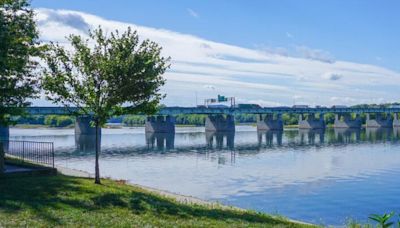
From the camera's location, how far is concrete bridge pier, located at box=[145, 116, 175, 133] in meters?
182

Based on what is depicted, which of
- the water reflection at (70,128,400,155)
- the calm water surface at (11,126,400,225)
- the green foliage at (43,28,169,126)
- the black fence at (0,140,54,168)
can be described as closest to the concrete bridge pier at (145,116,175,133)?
the water reflection at (70,128,400,155)

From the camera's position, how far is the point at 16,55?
24.2m

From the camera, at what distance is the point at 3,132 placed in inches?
4973

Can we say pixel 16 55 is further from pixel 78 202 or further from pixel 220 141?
pixel 220 141

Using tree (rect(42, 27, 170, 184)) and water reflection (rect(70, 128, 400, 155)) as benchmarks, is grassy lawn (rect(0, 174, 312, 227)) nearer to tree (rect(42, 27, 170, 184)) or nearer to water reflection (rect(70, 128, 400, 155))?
tree (rect(42, 27, 170, 184))

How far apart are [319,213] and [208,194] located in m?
10.3

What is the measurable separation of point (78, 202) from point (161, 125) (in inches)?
6461

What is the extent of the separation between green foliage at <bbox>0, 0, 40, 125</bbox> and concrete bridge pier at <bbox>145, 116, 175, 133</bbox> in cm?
15507

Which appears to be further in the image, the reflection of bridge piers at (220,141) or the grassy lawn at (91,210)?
the reflection of bridge piers at (220,141)

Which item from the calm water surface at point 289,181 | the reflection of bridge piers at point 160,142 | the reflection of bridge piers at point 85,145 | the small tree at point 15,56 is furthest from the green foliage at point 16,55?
the reflection of bridge piers at point 160,142

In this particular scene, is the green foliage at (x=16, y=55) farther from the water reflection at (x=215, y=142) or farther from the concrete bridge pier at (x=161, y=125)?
the concrete bridge pier at (x=161, y=125)

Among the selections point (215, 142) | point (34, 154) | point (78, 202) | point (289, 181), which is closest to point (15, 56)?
point (78, 202)

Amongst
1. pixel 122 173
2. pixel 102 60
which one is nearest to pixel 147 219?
pixel 102 60

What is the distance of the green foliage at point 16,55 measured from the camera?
22.9 metres
